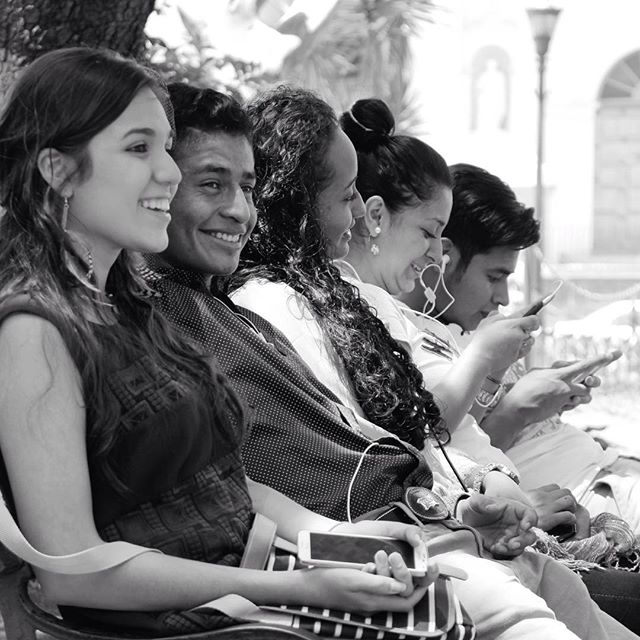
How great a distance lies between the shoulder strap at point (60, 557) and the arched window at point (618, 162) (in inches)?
1070

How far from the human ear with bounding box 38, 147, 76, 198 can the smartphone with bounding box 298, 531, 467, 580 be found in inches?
26.4

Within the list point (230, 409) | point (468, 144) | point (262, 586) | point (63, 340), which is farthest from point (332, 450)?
point (468, 144)

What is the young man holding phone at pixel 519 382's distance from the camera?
362 centimetres

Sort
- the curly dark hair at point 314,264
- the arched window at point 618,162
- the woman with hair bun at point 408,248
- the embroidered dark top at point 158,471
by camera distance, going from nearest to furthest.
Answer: the embroidered dark top at point 158,471 < the curly dark hair at point 314,264 < the woman with hair bun at point 408,248 < the arched window at point 618,162

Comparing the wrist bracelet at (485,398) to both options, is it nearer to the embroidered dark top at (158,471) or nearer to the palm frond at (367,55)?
the embroidered dark top at (158,471)

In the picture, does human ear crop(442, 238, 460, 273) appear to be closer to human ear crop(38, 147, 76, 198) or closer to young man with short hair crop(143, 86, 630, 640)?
young man with short hair crop(143, 86, 630, 640)

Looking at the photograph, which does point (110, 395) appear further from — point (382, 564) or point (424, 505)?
point (424, 505)

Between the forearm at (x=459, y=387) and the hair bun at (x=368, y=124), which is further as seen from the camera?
the hair bun at (x=368, y=124)

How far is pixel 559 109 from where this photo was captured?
28062 mm

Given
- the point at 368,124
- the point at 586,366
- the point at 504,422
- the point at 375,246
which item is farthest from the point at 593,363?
the point at 368,124

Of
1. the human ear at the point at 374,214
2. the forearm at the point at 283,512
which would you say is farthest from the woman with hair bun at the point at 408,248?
the forearm at the point at 283,512

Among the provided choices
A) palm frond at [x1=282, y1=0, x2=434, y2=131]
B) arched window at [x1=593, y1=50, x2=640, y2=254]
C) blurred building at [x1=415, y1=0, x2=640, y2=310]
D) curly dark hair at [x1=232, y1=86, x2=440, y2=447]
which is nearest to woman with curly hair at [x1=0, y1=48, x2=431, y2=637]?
curly dark hair at [x1=232, y1=86, x2=440, y2=447]

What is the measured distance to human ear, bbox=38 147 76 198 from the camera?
6.64ft

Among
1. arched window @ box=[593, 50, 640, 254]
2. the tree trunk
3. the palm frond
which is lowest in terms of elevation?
arched window @ box=[593, 50, 640, 254]
